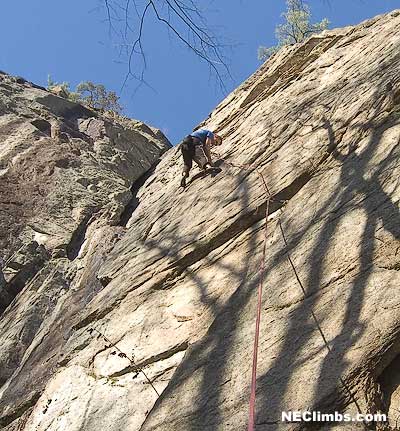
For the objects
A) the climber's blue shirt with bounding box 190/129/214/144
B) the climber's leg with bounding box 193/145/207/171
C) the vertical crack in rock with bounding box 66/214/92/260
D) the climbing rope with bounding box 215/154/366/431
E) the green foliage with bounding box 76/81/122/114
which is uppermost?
the green foliage with bounding box 76/81/122/114

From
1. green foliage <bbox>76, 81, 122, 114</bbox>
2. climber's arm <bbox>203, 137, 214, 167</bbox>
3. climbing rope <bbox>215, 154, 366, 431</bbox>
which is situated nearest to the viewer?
climbing rope <bbox>215, 154, 366, 431</bbox>

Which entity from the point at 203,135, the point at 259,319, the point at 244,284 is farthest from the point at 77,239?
the point at 259,319

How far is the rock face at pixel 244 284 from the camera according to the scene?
350cm

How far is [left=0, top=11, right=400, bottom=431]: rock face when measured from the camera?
138 inches

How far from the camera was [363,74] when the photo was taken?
819 cm

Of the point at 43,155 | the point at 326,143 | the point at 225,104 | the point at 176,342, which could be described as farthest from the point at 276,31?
the point at 176,342

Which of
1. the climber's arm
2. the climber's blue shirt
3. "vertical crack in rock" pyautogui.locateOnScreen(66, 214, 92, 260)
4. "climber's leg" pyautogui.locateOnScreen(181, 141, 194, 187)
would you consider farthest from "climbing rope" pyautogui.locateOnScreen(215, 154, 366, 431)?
"vertical crack in rock" pyautogui.locateOnScreen(66, 214, 92, 260)

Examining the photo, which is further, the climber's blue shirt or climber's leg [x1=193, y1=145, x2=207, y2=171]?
the climber's blue shirt

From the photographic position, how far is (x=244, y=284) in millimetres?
4941

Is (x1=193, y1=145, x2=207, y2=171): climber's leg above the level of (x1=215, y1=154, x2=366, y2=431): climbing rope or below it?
above

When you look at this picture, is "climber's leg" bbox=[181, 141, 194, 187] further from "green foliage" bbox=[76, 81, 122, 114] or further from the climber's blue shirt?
"green foliage" bbox=[76, 81, 122, 114]

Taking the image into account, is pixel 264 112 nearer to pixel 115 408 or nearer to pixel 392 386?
pixel 115 408

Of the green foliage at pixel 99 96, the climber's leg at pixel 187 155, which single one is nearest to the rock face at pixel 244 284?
the climber's leg at pixel 187 155

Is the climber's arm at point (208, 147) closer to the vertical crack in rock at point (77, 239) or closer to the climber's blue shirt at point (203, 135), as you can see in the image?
the climber's blue shirt at point (203, 135)
